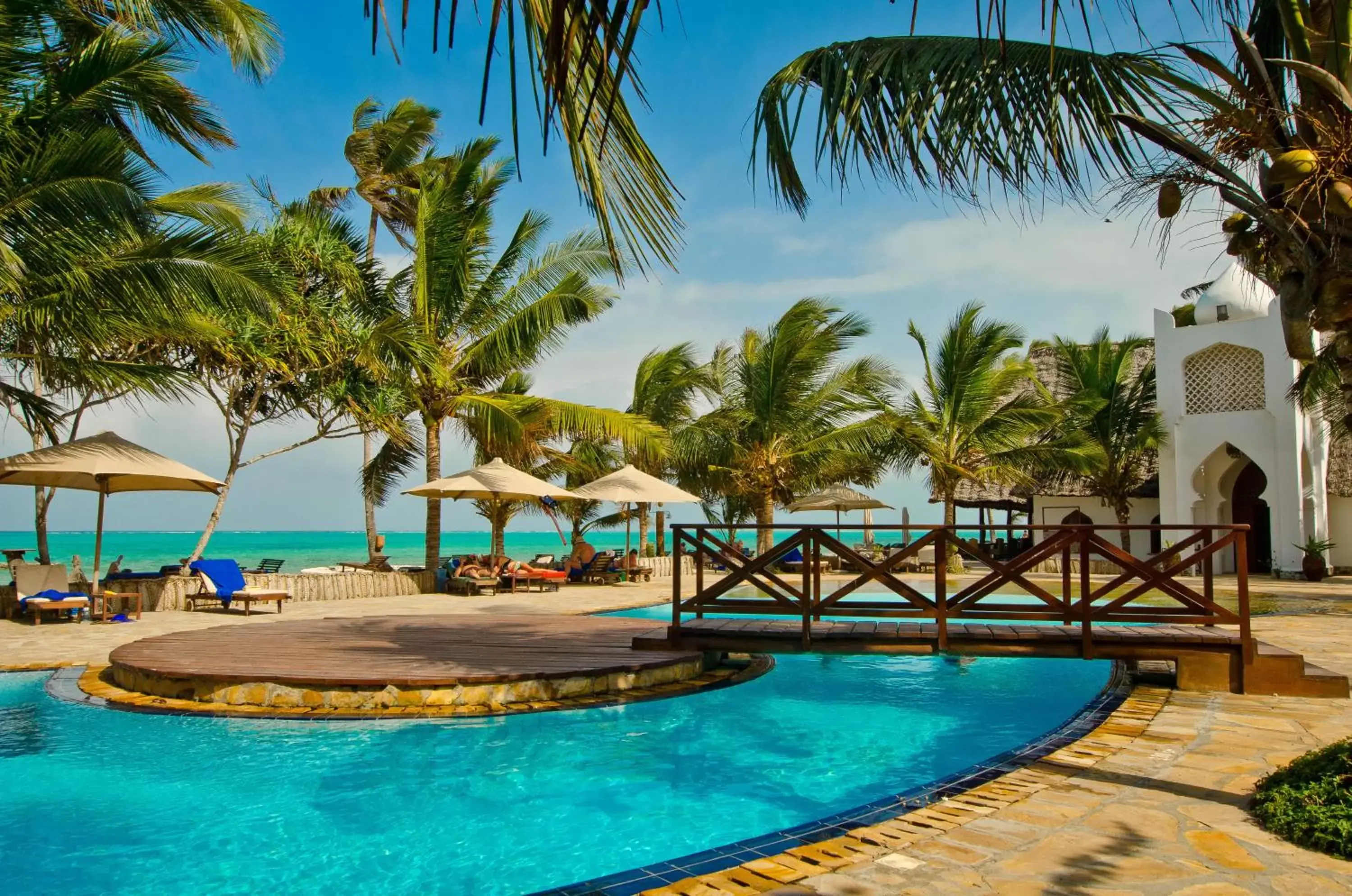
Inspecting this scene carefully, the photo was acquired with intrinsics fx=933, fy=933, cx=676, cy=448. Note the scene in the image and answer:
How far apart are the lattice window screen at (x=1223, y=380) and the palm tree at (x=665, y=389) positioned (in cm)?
1183

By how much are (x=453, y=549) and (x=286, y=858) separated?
273ft

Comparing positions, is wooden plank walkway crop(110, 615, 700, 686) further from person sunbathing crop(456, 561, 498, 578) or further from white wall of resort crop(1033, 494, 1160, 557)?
white wall of resort crop(1033, 494, 1160, 557)

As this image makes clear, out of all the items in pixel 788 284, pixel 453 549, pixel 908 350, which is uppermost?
pixel 788 284

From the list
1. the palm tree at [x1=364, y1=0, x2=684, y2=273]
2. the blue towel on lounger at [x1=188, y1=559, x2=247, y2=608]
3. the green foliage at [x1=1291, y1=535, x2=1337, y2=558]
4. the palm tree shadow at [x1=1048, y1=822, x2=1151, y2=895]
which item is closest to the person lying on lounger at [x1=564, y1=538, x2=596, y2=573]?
the blue towel on lounger at [x1=188, y1=559, x2=247, y2=608]

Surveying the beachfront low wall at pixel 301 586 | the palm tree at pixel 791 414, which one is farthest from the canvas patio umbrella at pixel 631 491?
the palm tree at pixel 791 414

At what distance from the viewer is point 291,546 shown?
9025cm

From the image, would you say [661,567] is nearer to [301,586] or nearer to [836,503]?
[836,503]

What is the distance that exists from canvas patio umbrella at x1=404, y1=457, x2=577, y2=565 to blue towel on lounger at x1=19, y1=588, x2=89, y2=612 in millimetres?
5161

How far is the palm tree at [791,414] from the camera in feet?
72.8

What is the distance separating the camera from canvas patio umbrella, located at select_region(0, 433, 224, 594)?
450 inches

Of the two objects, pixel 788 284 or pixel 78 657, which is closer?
pixel 78 657

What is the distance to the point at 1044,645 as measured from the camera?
7.07 metres

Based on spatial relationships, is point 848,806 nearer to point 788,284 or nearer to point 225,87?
point 225,87

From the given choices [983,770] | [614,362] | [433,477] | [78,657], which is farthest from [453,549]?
[983,770]
